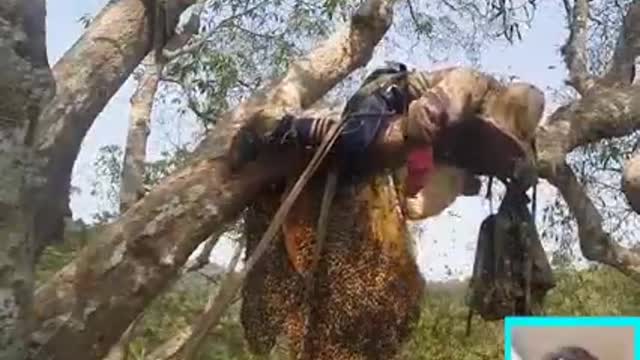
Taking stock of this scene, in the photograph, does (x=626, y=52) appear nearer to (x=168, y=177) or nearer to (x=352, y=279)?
(x=168, y=177)

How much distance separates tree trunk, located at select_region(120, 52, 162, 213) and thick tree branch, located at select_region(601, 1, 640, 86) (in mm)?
1506

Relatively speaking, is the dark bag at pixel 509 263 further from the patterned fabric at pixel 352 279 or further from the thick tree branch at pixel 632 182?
the thick tree branch at pixel 632 182

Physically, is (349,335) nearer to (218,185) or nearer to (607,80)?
(218,185)

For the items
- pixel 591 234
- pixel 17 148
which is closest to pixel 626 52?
pixel 591 234

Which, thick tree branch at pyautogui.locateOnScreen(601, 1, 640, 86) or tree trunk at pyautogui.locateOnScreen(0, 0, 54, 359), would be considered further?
thick tree branch at pyautogui.locateOnScreen(601, 1, 640, 86)

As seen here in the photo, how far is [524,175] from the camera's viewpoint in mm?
1985

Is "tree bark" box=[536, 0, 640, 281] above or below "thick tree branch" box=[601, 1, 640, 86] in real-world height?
below

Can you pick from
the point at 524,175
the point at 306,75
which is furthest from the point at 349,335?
the point at 306,75

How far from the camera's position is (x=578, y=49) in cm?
375

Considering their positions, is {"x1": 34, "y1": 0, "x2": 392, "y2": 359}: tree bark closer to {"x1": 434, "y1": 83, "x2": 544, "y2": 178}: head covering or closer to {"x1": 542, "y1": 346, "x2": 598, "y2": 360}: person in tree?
{"x1": 434, "y1": 83, "x2": 544, "y2": 178}: head covering

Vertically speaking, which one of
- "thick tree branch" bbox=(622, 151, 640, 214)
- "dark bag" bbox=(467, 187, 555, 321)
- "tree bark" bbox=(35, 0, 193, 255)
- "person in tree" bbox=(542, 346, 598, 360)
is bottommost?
"person in tree" bbox=(542, 346, 598, 360)

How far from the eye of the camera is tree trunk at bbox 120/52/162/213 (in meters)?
4.14

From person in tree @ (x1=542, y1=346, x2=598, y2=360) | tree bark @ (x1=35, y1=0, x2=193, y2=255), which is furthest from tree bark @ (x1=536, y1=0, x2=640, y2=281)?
tree bark @ (x1=35, y1=0, x2=193, y2=255)

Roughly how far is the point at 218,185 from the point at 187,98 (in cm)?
329
